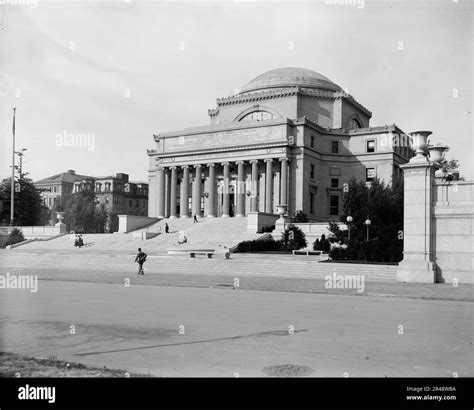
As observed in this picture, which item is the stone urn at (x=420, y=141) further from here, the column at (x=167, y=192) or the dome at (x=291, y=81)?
the dome at (x=291, y=81)

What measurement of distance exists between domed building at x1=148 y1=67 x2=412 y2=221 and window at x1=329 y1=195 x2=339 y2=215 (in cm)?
14

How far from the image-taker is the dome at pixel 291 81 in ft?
266

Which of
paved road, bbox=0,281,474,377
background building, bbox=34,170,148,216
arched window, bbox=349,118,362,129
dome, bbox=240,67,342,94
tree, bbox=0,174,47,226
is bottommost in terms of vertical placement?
paved road, bbox=0,281,474,377

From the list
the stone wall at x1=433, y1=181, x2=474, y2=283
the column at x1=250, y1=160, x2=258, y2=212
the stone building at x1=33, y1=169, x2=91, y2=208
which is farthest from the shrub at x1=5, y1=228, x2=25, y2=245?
the stone building at x1=33, y1=169, x2=91, y2=208

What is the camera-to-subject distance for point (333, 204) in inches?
2906

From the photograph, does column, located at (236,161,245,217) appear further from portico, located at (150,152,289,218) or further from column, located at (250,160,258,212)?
column, located at (250,160,258,212)

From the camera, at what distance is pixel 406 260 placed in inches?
933

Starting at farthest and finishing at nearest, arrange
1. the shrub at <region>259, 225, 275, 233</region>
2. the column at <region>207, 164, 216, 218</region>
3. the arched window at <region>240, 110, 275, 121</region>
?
the arched window at <region>240, 110, 275, 121</region>, the column at <region>207, 164, 216, 218</region>, the shrub at <region>259, 225, 275, 233</region>

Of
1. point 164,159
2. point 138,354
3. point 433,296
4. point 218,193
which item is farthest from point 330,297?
point 164,159

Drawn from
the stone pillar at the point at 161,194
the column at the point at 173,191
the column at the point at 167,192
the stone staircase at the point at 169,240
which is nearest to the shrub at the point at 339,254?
the stone staircase at the point at 169,240

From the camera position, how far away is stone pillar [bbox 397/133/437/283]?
→ 2312cm

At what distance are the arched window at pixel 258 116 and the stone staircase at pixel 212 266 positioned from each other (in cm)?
4699

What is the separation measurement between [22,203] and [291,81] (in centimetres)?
4328
